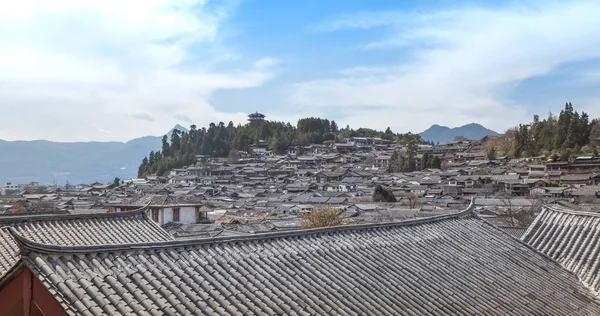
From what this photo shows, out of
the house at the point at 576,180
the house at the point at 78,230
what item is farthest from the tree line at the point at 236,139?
the house at the point at 78,230

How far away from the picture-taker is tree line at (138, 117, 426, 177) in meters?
124

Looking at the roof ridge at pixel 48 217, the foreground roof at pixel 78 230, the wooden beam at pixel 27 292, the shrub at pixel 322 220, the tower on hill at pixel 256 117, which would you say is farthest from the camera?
the tower on hill at pixel 256 117

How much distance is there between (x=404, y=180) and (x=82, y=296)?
77.4m

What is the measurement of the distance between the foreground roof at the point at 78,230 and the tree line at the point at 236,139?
105 meters

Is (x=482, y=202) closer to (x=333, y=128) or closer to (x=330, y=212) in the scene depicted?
(x=330, y=212)

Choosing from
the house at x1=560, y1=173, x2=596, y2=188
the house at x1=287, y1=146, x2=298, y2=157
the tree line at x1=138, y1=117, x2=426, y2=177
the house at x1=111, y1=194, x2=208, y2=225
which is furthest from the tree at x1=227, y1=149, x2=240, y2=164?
the house at x1=111, y1=194, x2=208, y2=225

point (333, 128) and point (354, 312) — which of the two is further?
point (333, 128)

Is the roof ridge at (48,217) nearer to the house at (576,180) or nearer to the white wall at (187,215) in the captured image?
the white wall at (187,215)

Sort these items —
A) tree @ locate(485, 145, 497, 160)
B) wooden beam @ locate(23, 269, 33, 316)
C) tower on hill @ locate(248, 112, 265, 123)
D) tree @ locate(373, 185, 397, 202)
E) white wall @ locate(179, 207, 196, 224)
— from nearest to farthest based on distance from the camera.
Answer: wooden beam @ locate(23, 269, 33, 316) → white wall @ locate(179, 207, 196, 224) → tree @ locate(373, 185, 397, 202) → tree @ locate(485, 145, 497, 160) → tower on hill @ locate(248, 112, 265, 123)

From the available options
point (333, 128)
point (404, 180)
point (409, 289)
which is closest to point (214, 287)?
point (409, 289)

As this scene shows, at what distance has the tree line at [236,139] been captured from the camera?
124 m

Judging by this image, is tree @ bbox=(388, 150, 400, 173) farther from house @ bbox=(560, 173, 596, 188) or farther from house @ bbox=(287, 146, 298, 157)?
house @ bbox=(560, 173, 596, 188)

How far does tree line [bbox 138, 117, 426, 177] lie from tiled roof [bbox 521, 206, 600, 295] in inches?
4283

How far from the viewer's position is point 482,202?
51.7 metres
